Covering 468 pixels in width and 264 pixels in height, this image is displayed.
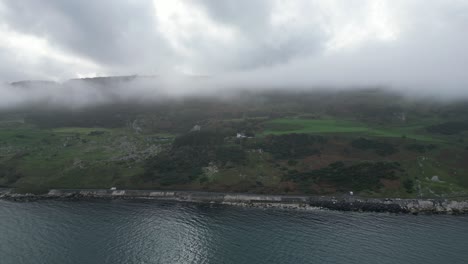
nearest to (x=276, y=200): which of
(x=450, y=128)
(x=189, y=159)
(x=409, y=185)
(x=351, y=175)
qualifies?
(x=351, y=175)

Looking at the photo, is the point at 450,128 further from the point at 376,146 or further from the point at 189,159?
the point at 189,159

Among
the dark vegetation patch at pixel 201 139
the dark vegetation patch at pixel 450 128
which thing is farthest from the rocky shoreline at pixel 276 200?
the dark vegetation patch at pixel 450 128

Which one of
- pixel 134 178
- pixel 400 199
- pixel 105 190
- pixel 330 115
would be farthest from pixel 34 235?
pixel 330 115

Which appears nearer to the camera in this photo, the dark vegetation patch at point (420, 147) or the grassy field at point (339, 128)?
the dark vegetation patch at point (420, 147)

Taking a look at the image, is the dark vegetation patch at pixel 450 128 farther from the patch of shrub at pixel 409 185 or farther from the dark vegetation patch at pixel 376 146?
the patch of shrub at pixel 409 185

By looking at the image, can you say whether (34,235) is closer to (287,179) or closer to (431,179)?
(287,179)

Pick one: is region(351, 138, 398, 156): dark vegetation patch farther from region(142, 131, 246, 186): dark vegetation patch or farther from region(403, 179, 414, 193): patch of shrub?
region(142, 131, 246, 186): dark vegetation patch

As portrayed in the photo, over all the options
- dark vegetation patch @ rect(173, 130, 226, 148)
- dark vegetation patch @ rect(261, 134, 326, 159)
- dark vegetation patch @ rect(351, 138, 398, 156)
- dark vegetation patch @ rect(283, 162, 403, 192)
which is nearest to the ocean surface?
dark vegetation patch @ rect(283, 162, 403, 192)
